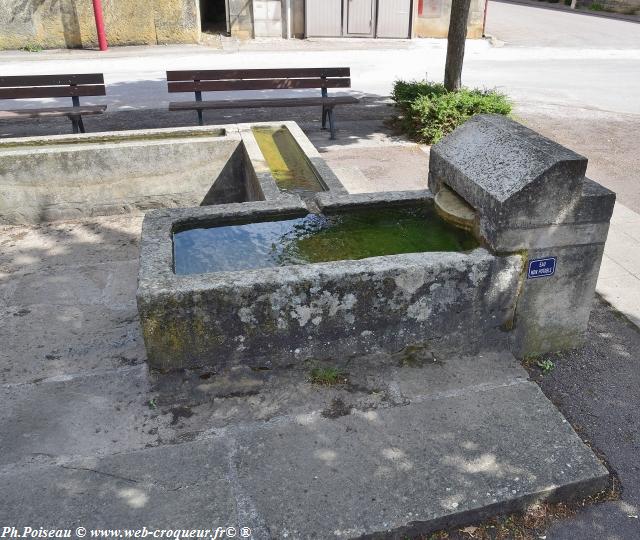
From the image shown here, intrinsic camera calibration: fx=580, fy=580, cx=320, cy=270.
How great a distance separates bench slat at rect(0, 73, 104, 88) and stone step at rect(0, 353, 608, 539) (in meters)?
6.77

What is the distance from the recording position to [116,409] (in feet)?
12.0

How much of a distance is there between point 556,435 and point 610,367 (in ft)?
3.39

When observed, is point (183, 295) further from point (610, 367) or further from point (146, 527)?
point (610, 367)

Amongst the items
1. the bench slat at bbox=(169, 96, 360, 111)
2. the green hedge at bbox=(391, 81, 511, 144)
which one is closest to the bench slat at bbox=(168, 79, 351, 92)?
the bench slat at bbox=(169, 96, 360, 111)

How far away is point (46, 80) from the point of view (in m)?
9.04

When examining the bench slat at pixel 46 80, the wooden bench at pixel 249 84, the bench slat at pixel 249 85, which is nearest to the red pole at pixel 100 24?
the wooden bench at pixel 249 84

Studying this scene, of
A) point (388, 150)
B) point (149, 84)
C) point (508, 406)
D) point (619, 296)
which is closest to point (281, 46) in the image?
point (149, 84)

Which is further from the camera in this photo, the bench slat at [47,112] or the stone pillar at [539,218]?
the bench slat at [47,112]

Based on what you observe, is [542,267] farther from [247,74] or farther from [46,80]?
[46,80]

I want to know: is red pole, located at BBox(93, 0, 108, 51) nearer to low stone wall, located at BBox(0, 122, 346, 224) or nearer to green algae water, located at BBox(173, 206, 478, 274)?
low stone wall, located at BBox(0, 122, 346, 224)

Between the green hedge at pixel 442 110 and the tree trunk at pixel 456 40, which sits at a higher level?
the tree trunk at pixel 456 40

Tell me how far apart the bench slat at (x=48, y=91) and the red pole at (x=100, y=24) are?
9.02m

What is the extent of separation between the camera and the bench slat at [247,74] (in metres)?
9.57

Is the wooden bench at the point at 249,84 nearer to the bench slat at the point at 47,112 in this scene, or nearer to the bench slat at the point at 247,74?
the bench slat at the point at 247,74
